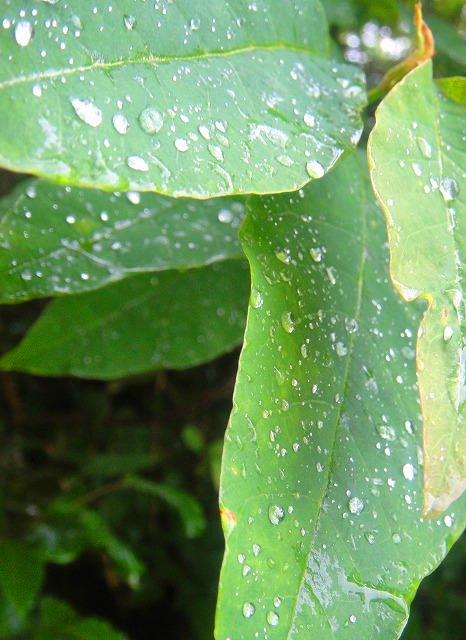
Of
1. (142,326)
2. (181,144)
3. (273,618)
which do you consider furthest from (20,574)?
(181,144)

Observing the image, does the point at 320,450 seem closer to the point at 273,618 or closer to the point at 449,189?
the point at 273,618

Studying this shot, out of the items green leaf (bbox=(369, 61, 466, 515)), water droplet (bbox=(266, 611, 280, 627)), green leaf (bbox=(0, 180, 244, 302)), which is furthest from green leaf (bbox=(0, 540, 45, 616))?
green leaf (bbox=(369, 61, 466, 515))

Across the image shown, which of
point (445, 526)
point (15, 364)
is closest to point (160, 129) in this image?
point (445, 526)

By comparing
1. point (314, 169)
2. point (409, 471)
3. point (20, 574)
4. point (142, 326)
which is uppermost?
point (314, 169)

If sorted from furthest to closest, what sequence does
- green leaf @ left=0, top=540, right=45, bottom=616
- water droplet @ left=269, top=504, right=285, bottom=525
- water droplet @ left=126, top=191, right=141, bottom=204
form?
green leaf @ left=0, top=540, right=45, bottom=616
water droplet @ left=126, top=191, right=141, bottom=204
water droplet @ left=269, top=504, right=285, bottom=525

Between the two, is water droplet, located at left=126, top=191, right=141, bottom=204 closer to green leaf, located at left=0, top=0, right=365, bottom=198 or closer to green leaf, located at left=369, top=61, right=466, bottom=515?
green leaf, located at left=0, top=0, right=365, bottom=198

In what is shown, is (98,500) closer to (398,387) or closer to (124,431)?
(124,431)

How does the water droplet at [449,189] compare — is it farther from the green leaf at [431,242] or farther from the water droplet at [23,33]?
the water droplet at [23,33]
